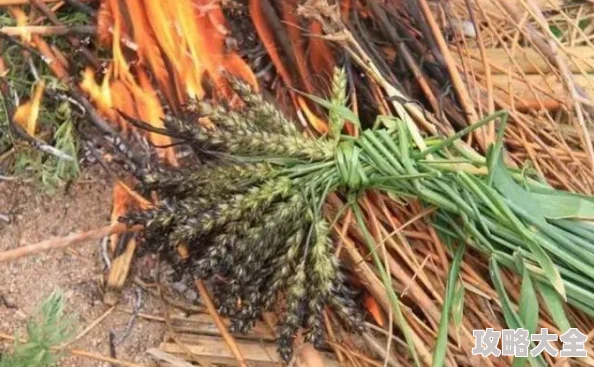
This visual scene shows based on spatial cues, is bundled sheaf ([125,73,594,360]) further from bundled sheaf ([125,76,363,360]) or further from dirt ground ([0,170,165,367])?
dirt ground ([0,170,165,367])

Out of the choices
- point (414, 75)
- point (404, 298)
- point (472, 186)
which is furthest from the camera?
point (414, 75)

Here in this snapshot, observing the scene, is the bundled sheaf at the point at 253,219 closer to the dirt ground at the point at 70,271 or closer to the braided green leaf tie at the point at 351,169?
the braided green leaf tie at the point at 351,169

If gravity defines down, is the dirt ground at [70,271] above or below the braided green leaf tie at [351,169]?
below

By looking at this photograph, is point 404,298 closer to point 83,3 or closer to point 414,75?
point 414,75

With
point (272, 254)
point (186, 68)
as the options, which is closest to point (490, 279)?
point (272, 254)

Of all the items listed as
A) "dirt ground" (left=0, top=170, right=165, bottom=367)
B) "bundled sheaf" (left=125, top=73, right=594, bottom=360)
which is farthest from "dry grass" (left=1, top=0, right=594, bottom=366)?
"dirt ground" (left=0, top=170, right=165, bottom=367)

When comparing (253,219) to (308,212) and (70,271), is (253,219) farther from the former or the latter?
(70,271)

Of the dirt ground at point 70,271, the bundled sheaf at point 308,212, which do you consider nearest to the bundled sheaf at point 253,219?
the bundled sheaf at point 308,212
